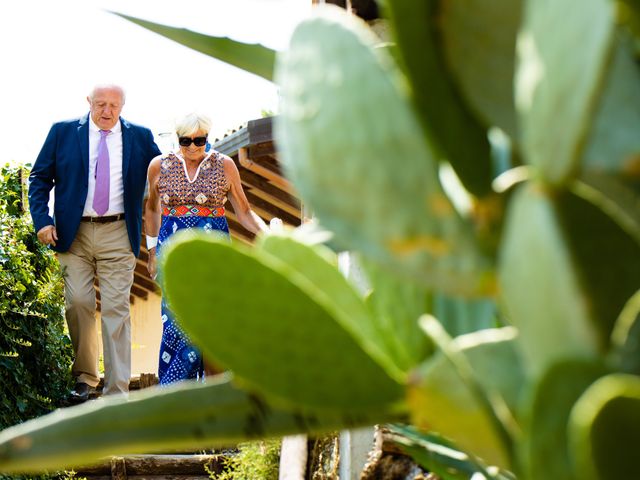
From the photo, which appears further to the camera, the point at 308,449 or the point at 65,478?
the point at 65,478

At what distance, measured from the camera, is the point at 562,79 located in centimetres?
43

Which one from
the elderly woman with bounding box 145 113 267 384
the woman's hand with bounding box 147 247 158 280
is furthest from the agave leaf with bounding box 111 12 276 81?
the woman's hand with bounding box 147 247 158 280

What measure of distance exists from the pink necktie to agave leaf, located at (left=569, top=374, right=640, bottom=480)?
643 centimetres

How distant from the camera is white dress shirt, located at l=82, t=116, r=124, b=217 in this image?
6.71 m

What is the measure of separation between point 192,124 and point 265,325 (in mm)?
5616

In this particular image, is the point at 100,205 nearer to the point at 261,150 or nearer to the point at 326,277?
the point at 261,150

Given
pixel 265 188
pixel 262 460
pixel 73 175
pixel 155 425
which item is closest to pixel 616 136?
pixel 155 425

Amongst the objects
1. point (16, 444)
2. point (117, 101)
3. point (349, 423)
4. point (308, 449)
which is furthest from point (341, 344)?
point (117, 101)

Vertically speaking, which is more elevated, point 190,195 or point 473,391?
point 190,195

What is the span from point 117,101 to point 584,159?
6.42 metres

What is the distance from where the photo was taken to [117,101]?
6734mm

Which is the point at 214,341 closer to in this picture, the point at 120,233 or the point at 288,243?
the point at 288,243

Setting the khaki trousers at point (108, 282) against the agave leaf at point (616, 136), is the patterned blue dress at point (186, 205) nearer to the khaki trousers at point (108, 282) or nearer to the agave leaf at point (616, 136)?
the khaki trousers at point (108, 282)

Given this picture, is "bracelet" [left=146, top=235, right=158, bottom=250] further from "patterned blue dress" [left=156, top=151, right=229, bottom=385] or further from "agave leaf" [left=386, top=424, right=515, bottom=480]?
"agave leaf" [left=386, top=424, right=515, bottom=480]
